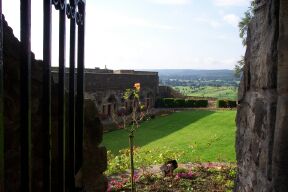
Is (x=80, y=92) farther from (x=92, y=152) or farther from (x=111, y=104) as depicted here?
(x=111, y=104)

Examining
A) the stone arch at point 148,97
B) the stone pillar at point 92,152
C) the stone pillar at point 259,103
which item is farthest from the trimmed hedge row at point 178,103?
the stone pillar at point 259,103

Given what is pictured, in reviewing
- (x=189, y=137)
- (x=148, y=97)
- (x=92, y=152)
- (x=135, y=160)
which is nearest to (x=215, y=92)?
(x=148, y=97)

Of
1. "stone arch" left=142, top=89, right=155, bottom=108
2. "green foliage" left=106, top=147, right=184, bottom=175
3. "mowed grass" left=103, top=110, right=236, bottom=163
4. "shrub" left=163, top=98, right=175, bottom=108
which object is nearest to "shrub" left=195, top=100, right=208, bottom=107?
"shrub" left=163, top=98, right=175, bottom=108

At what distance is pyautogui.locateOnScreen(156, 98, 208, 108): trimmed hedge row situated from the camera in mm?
33844

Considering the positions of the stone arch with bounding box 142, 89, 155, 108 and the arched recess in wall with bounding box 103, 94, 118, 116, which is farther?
the stone arch with bounding box 142, 89, 155, 108

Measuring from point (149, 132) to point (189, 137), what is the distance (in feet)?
10.8

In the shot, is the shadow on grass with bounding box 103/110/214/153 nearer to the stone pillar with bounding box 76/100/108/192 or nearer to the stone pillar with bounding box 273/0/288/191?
the stone pillar with bounding box 76/100/108/192

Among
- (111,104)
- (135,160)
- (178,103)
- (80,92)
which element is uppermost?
(80,92)

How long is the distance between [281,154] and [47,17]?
118cm

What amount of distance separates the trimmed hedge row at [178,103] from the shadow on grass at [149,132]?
6.93 m

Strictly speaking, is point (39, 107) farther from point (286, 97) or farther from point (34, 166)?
point (286, 97)

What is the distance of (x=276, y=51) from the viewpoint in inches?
75.5

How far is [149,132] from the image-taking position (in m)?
20.0

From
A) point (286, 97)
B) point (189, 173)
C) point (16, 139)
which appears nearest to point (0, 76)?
point (16, 139)
